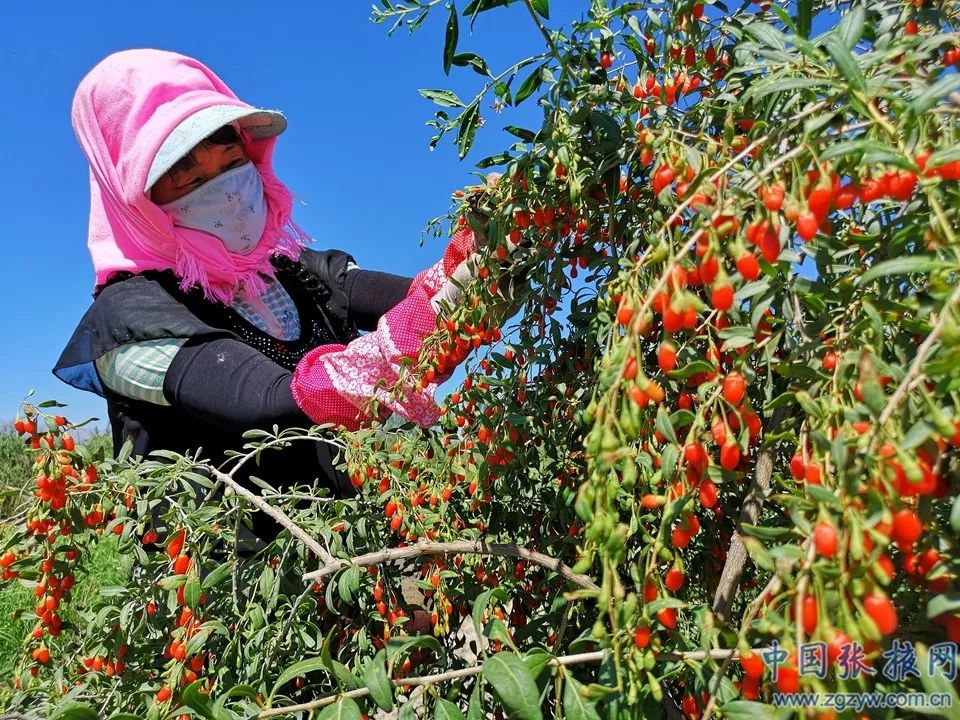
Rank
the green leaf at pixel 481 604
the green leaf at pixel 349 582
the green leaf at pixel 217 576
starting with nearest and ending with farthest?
the green leaf at pixel 481 604 → the green leaf at pixel 349 582 → the green leaf at pixel 217 576

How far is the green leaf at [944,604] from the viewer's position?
0.62 metres

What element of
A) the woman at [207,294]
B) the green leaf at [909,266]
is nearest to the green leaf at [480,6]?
the woman at [207,294]

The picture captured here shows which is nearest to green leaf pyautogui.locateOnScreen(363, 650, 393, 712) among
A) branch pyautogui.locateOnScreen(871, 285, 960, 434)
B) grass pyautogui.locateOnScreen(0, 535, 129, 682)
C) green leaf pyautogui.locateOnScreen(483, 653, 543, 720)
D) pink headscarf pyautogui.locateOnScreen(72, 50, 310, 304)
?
green leaf pyautogui.locateOnScreen(483, 653, 543, 720)

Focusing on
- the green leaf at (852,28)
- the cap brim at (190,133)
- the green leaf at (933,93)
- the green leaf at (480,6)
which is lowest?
the green leaf at (933,93)

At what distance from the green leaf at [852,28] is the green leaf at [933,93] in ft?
0.43

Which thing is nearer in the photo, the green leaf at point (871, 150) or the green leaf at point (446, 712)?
the green leaf at point (871, 150)

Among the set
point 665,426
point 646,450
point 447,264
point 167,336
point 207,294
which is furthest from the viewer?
point 207,294

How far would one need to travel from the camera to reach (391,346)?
5.95 feet

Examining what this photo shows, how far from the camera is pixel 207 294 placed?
2.27 metres

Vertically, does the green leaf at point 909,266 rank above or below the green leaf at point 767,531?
above

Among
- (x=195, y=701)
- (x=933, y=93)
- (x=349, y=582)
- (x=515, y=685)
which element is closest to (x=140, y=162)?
(x=349, y=582)

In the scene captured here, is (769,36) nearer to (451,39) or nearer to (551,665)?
(451,39)

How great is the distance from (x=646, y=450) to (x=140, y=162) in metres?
1.87

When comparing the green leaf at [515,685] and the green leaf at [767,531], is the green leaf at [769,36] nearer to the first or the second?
the green leaf at [767,531]
